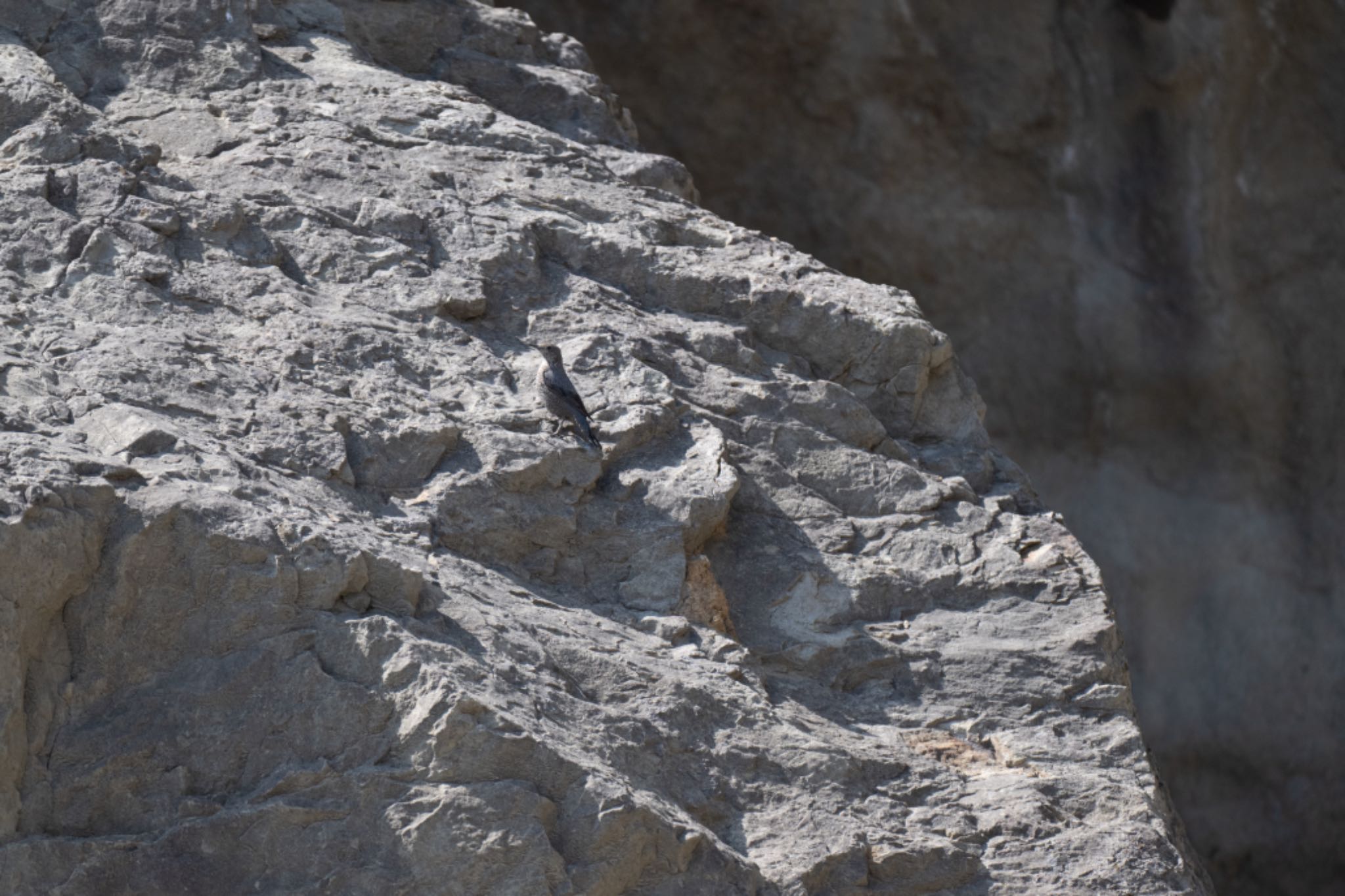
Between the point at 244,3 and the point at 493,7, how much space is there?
0.96 m

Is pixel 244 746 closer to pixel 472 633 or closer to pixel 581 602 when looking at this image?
pixel 472 633

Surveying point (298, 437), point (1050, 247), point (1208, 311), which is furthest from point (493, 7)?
point (1208, 311)

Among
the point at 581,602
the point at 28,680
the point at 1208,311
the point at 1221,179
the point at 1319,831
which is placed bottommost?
the point at 1319,831

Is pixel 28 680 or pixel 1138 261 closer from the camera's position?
pixel 28 680

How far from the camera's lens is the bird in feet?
11.8

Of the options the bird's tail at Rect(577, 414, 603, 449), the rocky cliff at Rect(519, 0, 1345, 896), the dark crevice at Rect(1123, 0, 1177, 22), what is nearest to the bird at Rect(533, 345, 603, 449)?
the bird's tail at Rect(577, 414, 603, 449)

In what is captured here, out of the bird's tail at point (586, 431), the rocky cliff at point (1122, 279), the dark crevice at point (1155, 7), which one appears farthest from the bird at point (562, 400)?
the dark crevice at point (1155, 7)

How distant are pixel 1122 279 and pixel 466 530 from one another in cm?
569

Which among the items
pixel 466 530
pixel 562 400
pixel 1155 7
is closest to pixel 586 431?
pixel 562 400

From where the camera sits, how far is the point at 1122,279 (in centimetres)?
814

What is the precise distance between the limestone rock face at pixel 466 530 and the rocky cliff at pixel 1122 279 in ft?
10.6

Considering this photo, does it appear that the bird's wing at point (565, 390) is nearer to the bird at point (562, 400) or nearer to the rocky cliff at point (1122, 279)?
the bird at point (562, 400)

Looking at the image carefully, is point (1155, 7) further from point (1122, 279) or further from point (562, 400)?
point (562, 400)

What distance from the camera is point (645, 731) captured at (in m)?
3.08
